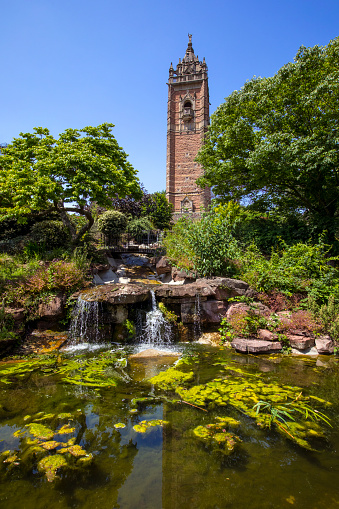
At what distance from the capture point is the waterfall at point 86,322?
664cm

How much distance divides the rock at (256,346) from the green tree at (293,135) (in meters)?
6.86

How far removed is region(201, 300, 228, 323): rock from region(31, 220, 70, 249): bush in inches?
276

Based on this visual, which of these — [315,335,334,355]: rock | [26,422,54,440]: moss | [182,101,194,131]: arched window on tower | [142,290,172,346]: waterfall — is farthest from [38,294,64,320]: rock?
[182,101,194,131]: arched window on tower

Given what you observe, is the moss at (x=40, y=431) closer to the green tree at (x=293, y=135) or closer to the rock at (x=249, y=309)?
the rock at (x=249, y=309)

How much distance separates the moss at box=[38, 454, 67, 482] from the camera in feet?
6.83

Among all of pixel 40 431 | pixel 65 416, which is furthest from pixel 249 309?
pixel 40 431

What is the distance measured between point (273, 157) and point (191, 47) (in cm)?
3824

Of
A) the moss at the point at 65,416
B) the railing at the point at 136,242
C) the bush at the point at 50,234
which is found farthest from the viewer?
the railing at the point at 136,242

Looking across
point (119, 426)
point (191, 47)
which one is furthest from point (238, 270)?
point (191, 47)

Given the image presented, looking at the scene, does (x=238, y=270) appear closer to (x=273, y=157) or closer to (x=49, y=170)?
(x=273, y=157)

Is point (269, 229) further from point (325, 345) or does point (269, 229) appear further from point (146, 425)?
point (146, 425)

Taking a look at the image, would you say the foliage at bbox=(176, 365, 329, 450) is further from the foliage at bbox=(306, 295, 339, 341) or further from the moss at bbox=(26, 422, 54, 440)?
the foliage at bbox=(306, 295, 339, 341)

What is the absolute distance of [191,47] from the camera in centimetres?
3778

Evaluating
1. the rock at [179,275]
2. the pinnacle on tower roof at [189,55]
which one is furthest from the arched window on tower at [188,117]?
the rock at [179,275]
